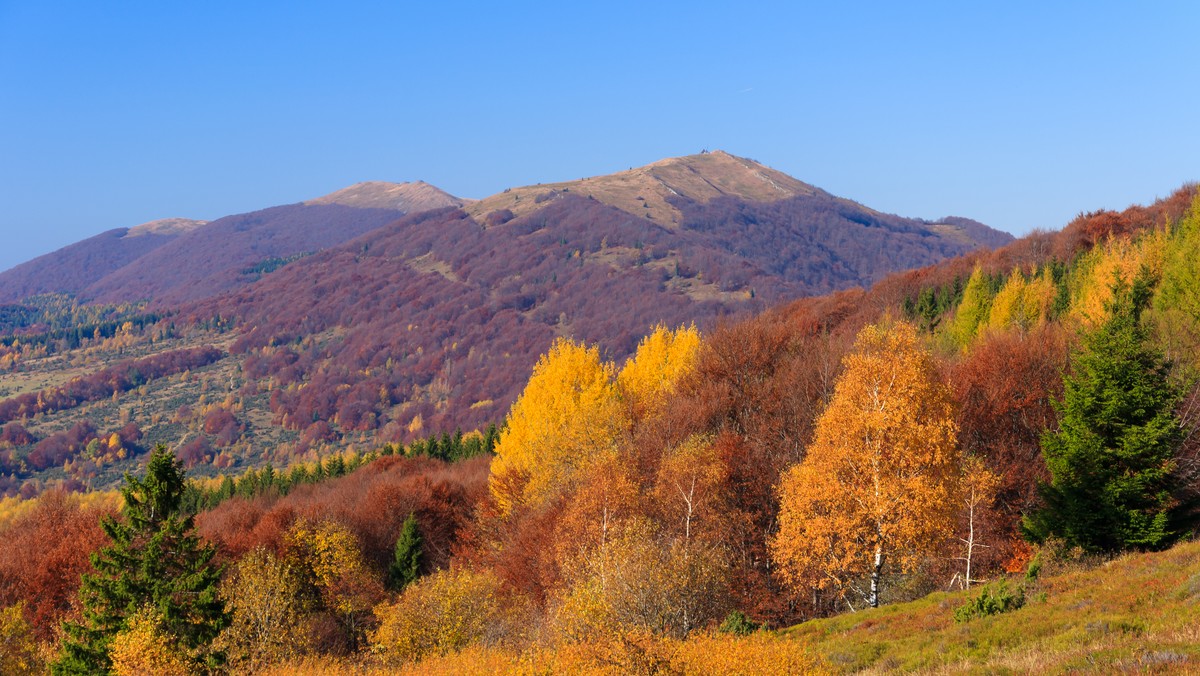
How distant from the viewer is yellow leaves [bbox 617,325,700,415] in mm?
72875

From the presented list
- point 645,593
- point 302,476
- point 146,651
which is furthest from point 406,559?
point 302,476

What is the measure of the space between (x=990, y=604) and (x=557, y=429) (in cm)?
4261

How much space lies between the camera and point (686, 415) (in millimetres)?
62312

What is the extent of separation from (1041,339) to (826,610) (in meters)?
31.3

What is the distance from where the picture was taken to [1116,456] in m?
34.1

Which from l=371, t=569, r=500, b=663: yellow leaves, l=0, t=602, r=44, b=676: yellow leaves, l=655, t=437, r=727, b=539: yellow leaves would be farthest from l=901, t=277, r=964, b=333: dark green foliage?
l=0, t=602, r=44, b=676: yellow leaves

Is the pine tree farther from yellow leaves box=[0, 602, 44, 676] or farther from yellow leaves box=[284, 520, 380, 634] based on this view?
yellow leaves box=[284, 520, 380, 634]

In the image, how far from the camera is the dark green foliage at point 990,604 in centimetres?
2688

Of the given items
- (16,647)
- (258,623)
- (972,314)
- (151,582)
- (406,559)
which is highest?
(972,314)

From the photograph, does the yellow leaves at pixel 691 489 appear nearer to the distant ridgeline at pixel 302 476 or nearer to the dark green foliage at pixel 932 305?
the dark green foliage at pixel 932 305

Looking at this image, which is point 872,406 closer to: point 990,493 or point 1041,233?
point 990,493

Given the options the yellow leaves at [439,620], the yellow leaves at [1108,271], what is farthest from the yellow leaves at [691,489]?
the yellow leaves at [1108,271]

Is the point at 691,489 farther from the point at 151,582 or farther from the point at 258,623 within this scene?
the point at 151,582

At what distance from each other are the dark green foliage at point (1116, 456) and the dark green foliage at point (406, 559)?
2076 inches
